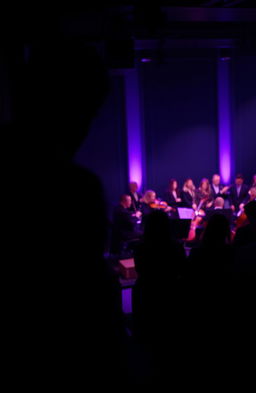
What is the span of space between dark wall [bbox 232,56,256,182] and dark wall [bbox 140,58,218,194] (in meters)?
0.63

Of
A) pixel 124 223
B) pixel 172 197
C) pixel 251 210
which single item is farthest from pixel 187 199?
pixel 251 210

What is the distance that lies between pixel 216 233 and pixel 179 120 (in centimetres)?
848

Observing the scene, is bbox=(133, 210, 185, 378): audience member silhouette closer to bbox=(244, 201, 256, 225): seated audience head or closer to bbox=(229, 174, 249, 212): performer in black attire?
bbox=(244, 201, 256, 225): seated audience head

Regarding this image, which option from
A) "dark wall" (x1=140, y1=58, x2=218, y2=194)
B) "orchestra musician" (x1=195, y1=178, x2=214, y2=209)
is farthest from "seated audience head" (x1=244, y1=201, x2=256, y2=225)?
"dark wall" (x1=140, y1=58, x2=218, y2=194)

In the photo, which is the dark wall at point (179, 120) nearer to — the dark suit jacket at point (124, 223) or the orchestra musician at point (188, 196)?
the orchestra musician at point (188, 196)

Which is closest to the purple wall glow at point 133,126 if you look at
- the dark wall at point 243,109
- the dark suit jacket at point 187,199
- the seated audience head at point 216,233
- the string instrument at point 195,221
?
the dark suit jacket at point 187,199

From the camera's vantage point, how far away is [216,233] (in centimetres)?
355

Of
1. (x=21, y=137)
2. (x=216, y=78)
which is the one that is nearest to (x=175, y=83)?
(x=216, y=78)

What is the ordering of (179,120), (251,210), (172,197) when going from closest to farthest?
(251,210) → (172,197) → (179,120)

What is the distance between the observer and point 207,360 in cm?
228

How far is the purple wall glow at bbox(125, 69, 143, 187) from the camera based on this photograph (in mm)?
10898

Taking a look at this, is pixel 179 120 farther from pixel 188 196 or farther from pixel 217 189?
pixel 188 196

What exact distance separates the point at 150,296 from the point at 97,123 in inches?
324

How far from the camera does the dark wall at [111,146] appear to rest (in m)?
10.9
